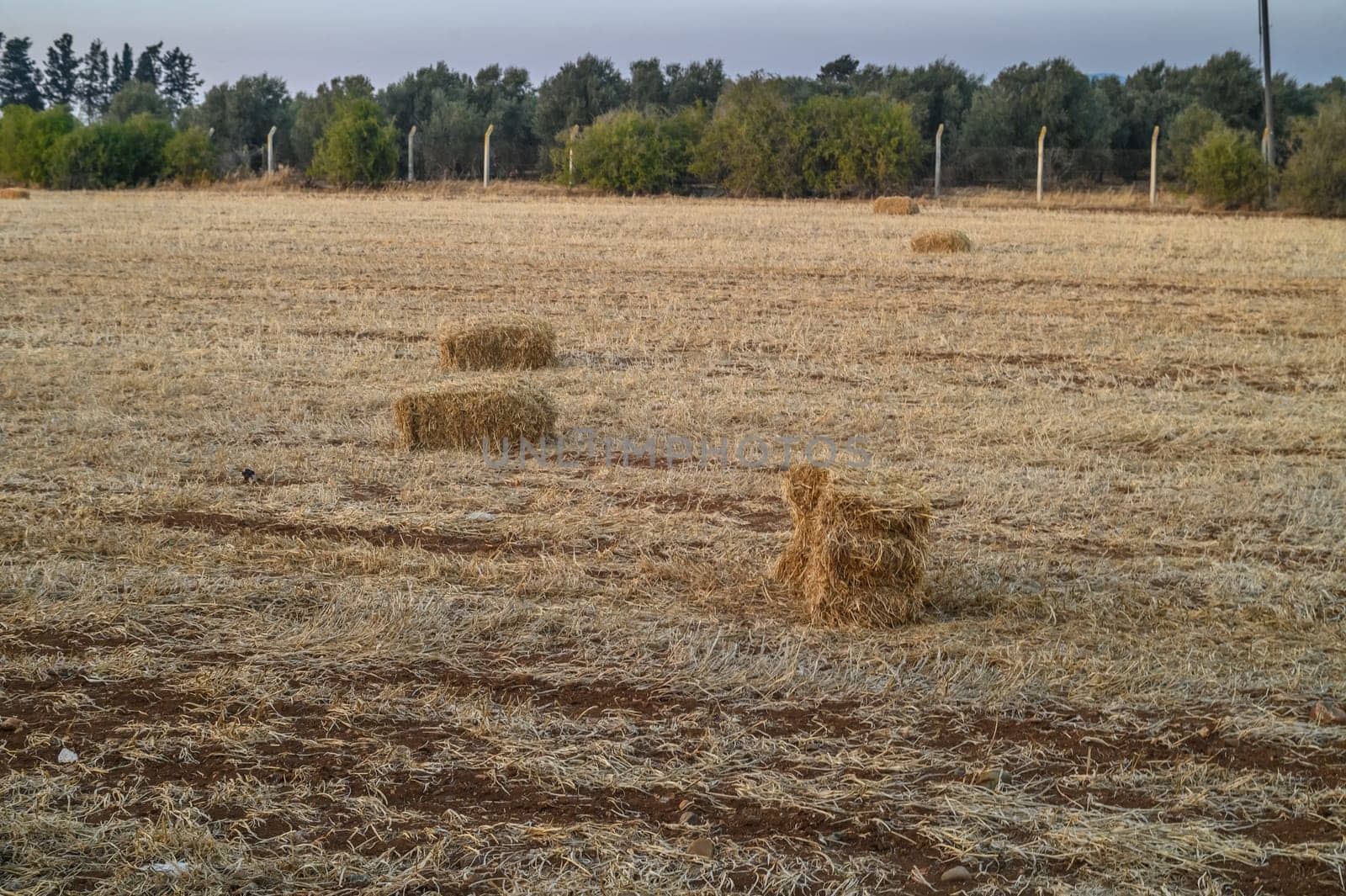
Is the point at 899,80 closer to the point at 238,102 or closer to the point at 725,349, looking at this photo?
the point at 238,102

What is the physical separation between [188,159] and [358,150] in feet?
19.5

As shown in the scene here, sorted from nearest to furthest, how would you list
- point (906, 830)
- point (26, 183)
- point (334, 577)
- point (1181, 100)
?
point (906, 830), point (334, 577), point (26, 183), point (1181, 100)

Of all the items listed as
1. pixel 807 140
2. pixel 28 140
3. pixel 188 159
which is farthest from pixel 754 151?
pixel 28 140

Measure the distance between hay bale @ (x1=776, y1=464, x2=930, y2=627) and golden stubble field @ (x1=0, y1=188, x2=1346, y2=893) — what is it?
6.2 inches

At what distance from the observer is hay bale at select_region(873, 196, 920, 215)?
32.4 metres

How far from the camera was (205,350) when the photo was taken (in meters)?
11.6

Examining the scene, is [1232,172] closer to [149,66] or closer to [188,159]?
[188,159]

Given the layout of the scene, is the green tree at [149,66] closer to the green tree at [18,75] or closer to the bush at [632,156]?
the green tree at [18,75]

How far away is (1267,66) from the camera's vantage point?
36.3 meters

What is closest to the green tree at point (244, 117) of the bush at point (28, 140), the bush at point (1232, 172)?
the bush at point (28, 140)

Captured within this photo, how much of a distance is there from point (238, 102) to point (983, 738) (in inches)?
2462

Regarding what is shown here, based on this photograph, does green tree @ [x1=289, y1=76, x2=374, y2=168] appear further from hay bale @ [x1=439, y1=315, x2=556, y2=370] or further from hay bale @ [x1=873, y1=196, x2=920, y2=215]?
hay bale @ [x1=439, y1=315, x2=556, y2=370]

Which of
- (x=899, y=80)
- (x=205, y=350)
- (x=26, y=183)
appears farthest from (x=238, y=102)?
(x=205, y=350)

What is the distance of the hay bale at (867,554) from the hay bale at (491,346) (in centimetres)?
590
